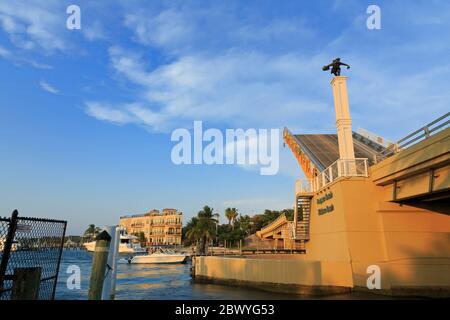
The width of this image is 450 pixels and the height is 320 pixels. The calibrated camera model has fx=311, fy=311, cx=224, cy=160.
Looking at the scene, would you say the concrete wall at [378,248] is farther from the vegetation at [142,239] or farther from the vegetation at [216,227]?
the vegetation at [142,239]

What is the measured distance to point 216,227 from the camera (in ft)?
282

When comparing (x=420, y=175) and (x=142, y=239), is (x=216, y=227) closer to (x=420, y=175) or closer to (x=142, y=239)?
(x=142, y=239)

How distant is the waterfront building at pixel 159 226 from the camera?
117312mm

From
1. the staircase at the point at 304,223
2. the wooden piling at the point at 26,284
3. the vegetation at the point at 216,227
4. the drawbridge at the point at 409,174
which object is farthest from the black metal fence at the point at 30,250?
the vegetation at the point at 216,227

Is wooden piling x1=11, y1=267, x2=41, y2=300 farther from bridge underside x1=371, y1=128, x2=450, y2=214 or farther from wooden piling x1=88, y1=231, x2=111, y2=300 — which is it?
bridge underside x1=371, y1=128, x2=450, y2=214

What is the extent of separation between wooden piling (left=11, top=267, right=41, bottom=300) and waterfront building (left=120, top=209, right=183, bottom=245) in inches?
4500

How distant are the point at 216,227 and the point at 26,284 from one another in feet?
268

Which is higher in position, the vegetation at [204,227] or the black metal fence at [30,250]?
the vegetation at [204,227]

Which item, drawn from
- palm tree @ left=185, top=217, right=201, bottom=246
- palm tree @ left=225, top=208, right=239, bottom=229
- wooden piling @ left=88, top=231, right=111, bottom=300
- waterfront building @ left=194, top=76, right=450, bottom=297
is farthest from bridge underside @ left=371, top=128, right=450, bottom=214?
palm tree @ left=225, top=208, right=239, bottom=229

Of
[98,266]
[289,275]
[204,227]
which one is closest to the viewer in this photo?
[98,266]

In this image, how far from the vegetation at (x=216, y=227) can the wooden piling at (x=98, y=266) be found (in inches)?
2333

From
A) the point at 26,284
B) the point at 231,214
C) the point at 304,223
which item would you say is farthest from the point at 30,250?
the point at 231,214
